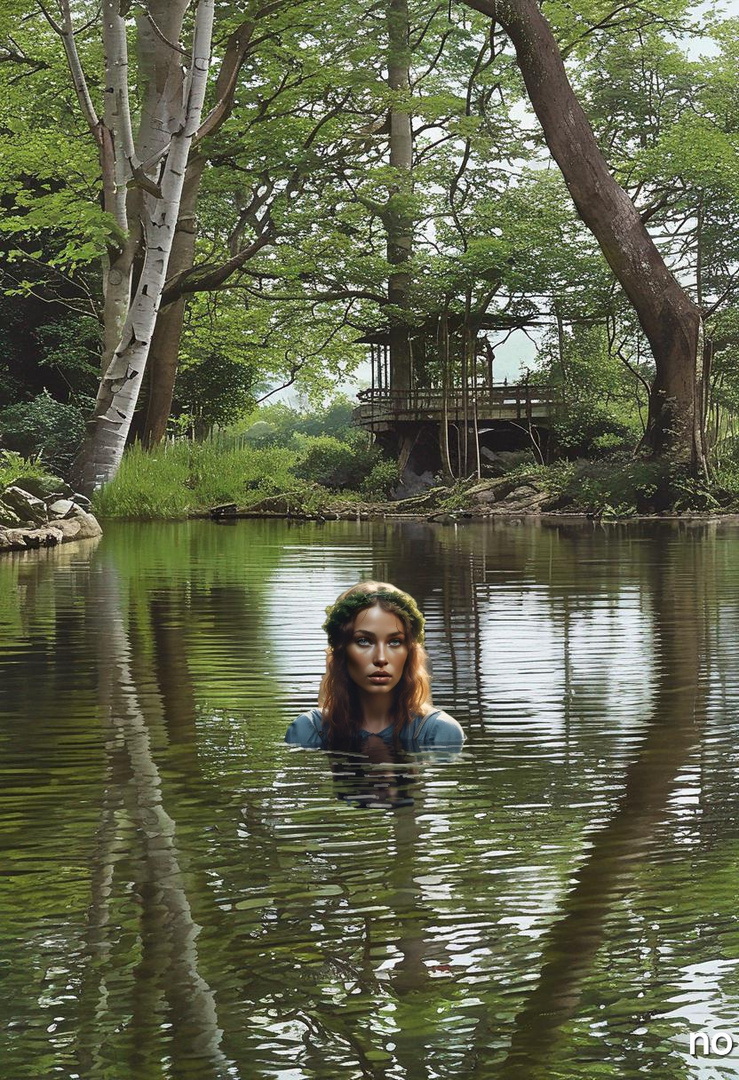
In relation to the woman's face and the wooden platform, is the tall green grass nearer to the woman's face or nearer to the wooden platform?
the wooden platform

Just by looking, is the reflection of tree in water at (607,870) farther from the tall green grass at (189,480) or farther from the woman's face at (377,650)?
the tall green grass at (189,480)

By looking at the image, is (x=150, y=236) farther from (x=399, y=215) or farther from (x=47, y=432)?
(x=399, y=215)

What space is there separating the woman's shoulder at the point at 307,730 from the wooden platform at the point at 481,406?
94.5 ft

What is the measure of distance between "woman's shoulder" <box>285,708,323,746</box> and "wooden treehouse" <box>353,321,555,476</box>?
2794 centimetres

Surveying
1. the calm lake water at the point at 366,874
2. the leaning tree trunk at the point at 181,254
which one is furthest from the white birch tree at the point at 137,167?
A: the calm lake water at the point at 366,874

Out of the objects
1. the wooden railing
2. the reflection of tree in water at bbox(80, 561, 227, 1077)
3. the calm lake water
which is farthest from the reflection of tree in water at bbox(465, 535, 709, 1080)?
the wooden railing

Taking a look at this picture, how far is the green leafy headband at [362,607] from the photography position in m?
3.52

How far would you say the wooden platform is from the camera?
108 ft

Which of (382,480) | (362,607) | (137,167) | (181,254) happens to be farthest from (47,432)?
(362,607)

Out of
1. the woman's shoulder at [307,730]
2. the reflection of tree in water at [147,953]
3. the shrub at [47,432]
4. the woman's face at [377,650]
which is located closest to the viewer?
the reflection of tree in water at [147,953]

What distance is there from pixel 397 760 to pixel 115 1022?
1.76 meters

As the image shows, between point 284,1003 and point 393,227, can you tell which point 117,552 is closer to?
point 284,1003

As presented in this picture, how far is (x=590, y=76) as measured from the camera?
35.7 m

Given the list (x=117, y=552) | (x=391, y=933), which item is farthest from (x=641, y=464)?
(x=391, y=933)
